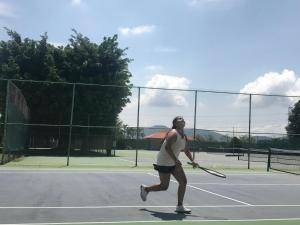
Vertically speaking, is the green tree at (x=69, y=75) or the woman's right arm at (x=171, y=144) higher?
the green tree at (x=69, y=75)

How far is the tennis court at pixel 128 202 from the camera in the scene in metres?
9.59

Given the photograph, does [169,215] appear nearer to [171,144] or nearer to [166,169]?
[166,169]

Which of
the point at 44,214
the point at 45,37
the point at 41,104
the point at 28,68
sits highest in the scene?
the point at 45,37

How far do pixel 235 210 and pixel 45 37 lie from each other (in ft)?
115

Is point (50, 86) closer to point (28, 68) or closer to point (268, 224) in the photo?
point (28, 68)

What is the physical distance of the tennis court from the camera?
959 centimetres

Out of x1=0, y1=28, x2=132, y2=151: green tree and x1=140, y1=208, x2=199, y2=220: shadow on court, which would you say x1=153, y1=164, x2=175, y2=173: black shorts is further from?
x1=0, y1=28, x2=132, y2=151: green tree

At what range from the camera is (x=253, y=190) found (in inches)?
600

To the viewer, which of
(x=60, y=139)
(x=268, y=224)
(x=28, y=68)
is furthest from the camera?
(x=28, y=68)

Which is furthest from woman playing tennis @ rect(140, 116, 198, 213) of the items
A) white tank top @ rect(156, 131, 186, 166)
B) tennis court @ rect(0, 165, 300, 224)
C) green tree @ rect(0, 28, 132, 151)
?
green tree @ rect(0, 28, 132, 151)

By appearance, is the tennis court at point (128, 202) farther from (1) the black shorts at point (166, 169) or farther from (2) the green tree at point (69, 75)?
(2) the green tree at point (69, 75)

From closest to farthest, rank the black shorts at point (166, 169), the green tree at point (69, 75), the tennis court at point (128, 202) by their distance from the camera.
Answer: the tennis court at point (128, 202), the black shorts at point (166, 169), the green tree at point (69, 75)

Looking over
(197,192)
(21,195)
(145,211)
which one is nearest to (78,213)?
(145,211)

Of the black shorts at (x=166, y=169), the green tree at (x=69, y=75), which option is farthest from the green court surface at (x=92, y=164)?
the black shorts at (x=166, y=169)
